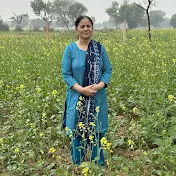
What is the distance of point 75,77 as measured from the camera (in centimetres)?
339

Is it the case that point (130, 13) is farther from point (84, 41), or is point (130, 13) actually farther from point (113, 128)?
point (84, 41)

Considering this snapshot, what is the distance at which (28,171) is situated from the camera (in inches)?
152

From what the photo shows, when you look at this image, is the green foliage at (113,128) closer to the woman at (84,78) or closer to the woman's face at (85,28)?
the woman at (84,78)

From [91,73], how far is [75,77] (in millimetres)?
172

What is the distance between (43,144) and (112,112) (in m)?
1.59

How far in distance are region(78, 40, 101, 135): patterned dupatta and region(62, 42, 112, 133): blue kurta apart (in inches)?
1.7

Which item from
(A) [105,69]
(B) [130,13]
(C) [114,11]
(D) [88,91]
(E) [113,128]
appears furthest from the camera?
(C) [114,11]

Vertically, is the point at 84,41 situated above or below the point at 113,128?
above

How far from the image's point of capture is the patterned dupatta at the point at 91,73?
3.34 meters

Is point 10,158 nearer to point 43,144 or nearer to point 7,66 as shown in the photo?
point 43,144

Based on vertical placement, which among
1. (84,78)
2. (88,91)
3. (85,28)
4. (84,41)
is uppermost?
(85,28)

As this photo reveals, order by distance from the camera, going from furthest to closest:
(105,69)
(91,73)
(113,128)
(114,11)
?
(114,11) < (113,128) < (105,69) < (91,73)

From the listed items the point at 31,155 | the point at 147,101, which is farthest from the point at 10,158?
the point at 147,101

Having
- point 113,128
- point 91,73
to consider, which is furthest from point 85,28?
point 113,128
